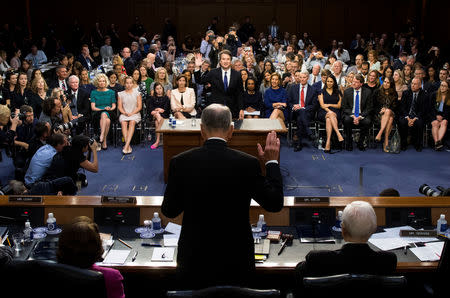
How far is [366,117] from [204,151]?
618 centimetres

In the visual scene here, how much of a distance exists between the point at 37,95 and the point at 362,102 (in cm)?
500

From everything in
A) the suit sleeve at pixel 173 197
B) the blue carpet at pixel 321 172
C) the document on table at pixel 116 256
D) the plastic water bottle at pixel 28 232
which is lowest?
the blue carpet at pixel 321 172

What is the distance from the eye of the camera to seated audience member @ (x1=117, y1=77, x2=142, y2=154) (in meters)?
8.55

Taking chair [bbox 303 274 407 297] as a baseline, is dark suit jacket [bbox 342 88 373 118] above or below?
above

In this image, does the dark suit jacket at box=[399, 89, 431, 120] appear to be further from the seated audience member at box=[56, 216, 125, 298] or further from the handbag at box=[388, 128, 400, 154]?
the seated audience member at box=[56, 216, 125, 298]

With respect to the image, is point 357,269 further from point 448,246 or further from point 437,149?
point 437,149

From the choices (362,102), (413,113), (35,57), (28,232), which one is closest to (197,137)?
(362,102)

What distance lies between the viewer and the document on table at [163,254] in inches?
139

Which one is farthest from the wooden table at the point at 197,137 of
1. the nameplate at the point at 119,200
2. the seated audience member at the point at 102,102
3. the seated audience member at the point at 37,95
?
the nameplate at the point at 119,200

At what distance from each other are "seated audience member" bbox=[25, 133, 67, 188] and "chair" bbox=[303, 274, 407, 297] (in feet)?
12.0

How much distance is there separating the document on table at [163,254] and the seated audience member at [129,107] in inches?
196

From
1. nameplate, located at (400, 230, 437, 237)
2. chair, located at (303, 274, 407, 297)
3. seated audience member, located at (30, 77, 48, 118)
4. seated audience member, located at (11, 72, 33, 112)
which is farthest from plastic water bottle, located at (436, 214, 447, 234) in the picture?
seated audience member, located at (11, 72, 33, 112)

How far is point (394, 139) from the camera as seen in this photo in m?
8.44

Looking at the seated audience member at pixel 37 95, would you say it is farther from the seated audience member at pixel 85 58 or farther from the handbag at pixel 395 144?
the handbag at pixel 395 144
